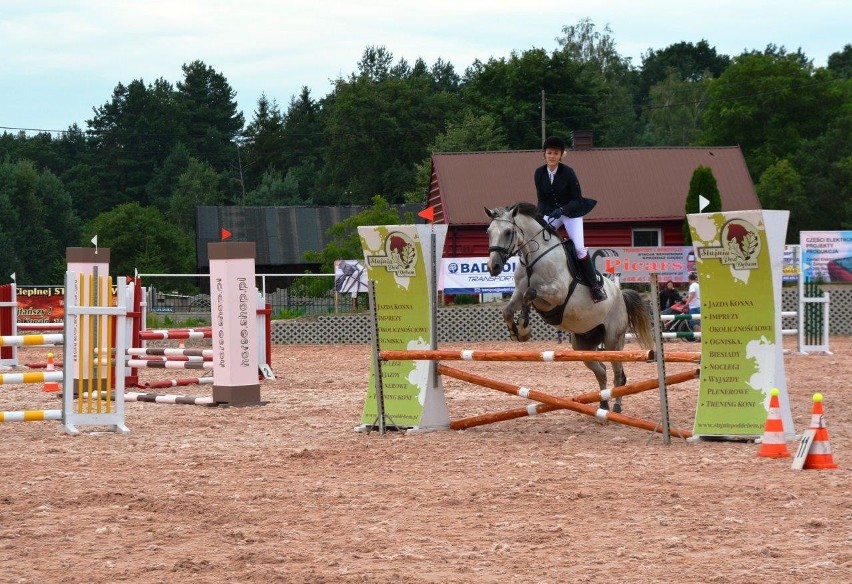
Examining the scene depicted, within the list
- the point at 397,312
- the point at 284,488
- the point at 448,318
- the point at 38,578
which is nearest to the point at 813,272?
the point at 448,318

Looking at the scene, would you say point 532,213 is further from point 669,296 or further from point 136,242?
point 136,242

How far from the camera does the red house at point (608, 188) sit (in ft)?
121

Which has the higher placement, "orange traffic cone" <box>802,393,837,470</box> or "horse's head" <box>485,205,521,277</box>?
"horse's head" <box>485,205,521,277</box>

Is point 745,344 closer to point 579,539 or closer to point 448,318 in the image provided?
point 579,539

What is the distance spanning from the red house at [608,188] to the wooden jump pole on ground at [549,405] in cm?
2543

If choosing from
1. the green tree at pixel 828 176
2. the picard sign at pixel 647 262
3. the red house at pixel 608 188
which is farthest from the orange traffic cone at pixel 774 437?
the green tree at pixel 828 176

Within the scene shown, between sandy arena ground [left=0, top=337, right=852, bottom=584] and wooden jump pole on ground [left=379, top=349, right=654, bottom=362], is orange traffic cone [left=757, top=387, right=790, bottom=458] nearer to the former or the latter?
sandy arena ground [left=0, top=337, right=852, bottom=584]

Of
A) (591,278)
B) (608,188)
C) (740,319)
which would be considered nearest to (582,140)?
(608,188)

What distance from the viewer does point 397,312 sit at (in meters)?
10.3

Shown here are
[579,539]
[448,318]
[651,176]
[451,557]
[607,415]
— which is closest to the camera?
[451,557]

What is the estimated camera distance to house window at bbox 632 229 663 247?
37.5 meters

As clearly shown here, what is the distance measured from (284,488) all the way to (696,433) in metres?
3.60

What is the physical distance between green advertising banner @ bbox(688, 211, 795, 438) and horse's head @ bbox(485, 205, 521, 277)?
167 cm

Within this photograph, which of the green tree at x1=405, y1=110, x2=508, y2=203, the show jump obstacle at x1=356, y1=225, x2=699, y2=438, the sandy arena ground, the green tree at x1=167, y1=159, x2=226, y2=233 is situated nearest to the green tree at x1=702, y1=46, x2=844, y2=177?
the green tree at x1=405, y1=110, x2=508, y2=203
